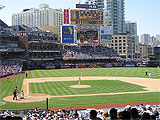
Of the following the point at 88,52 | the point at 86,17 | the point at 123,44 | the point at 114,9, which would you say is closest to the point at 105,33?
the point at 86,17

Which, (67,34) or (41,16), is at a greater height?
(41,16)

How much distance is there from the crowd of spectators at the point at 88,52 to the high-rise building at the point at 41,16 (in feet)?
241

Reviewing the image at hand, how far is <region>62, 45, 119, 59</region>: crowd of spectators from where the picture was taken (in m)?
77.4

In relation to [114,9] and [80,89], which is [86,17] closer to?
[80,89]

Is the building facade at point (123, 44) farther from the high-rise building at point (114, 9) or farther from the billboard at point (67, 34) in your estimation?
the billboard at point (67, 34)

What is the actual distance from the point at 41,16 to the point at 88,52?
83349 millimetres

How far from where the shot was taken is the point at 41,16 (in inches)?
5960

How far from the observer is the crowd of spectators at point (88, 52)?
254 ft

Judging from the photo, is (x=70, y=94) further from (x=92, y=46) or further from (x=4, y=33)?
(x=92, y=46)

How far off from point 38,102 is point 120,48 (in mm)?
114400

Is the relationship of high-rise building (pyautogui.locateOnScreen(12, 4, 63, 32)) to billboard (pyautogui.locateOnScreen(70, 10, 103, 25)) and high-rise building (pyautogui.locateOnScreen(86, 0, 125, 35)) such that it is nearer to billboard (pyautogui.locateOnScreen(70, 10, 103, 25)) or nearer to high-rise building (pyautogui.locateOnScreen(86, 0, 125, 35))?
high-rise building (pyautogui.locateOnScreen(86, 0, 125, 35))

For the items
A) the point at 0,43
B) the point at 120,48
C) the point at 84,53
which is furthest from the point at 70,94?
the point at 120,48

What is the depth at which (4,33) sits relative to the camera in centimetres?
6725

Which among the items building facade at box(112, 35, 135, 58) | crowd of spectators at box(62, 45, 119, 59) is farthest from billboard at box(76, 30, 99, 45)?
building facade at box(112, 35, 135, 58)
